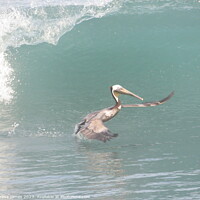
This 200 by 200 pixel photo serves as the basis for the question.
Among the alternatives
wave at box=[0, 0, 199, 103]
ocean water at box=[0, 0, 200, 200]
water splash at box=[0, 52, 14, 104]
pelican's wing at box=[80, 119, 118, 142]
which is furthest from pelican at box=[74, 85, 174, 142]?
wave at box=[0, 0, 199, 103]

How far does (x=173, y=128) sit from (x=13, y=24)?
32.4ft

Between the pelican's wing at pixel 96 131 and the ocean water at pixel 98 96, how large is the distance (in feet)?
0.88

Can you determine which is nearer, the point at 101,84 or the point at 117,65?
the point at 101,84

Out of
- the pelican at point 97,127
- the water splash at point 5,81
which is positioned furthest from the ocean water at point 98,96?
the pelican at point 97,127

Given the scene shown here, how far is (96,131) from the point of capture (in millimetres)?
11039

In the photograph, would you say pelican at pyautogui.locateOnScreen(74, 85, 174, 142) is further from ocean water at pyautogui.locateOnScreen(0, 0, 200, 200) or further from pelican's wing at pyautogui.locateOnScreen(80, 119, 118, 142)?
ocean water at pyautogui.locateOnScreen(0, 0, 200, 200)

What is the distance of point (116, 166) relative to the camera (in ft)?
32.8

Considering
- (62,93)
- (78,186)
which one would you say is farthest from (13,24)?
(78,186)

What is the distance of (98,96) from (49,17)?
7.31 m

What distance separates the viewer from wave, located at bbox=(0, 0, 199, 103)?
20953 mm

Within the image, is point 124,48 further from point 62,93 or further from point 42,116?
point 42,116

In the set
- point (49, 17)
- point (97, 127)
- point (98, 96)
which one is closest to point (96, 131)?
point (97, 127)

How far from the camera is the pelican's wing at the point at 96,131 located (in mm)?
10752

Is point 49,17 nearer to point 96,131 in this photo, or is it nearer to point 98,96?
point 98,96
